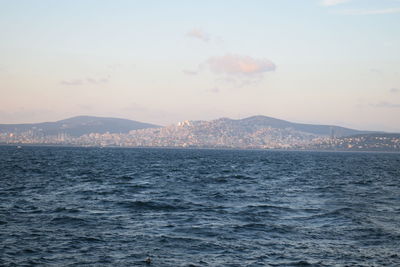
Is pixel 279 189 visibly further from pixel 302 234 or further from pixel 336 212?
pixel 302 234

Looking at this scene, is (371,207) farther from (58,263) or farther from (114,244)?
(58,263)

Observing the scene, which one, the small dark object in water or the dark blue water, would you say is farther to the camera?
the dark blue water

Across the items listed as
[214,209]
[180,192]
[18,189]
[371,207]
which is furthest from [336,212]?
[18,189]

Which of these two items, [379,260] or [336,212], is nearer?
[379,260]

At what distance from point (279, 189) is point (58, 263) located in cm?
3579

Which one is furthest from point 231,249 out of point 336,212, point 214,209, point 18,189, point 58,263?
point 18,189

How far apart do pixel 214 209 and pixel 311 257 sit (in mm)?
14453

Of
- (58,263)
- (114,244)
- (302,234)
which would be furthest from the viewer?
(302,234)

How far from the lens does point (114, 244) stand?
80.2 ft

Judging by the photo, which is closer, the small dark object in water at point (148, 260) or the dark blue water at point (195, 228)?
the small dark object in water at point (148, 260)

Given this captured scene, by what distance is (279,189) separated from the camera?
53.5 m

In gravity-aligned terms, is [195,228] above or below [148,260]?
above

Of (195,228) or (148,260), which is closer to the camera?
(148,260)

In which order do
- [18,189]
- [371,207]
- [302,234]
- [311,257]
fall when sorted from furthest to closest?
[18,189], [371,207], [302,234], [311,257]
